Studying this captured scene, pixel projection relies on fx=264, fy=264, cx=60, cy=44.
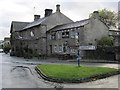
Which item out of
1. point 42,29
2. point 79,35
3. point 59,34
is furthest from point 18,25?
point 79,35

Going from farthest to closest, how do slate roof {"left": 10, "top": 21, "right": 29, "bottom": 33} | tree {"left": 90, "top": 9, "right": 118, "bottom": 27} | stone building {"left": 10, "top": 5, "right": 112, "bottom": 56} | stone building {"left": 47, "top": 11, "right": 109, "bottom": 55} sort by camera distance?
slate roof {"left": 10, "top": 21, "right": 29, "bottom": 33} < tree {"left": 90, "top": 9, "right": 118, "bottom": 27} < stone building {"left": 10, "top": 5, "right": 112, "bottom": 56} < stone building {"left": 47, "top": 11, "right": 109, "bottom": 55}

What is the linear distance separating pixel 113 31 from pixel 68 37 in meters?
14.1

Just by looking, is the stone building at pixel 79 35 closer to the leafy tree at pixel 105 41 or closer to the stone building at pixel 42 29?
the leafy tree at pixel 105 41

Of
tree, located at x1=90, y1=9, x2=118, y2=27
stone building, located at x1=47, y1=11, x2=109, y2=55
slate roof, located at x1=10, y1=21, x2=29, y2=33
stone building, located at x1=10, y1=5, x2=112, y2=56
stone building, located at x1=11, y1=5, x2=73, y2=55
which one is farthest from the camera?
slate roof, located at x1=10, y1=21, x2=29, y2=33

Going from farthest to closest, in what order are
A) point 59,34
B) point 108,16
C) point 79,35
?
point 108,16 < point 59,34 < point 79,35

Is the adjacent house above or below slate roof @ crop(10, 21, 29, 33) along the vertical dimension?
below

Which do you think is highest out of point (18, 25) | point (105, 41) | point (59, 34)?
point (18, 25)

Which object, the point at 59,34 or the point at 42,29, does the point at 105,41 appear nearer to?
the point at 59,34

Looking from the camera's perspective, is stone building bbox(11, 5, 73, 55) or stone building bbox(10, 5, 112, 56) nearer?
stone building bbox(10, 5, 112, 56)

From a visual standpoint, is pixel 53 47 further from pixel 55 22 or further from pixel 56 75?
pixel 56 75

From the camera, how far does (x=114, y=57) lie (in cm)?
4522

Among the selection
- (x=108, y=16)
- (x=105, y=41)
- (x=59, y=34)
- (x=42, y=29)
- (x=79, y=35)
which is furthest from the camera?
(x=108, y=16)

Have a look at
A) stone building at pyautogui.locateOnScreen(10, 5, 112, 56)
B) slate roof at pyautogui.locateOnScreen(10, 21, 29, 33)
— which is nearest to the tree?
stone building at pyautogui.locateOnScreen(10, 5, 112, 56)

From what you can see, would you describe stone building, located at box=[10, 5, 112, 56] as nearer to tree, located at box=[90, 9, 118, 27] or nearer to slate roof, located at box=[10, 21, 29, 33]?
slate roof, located at box=[10, 21, 29, 33]
